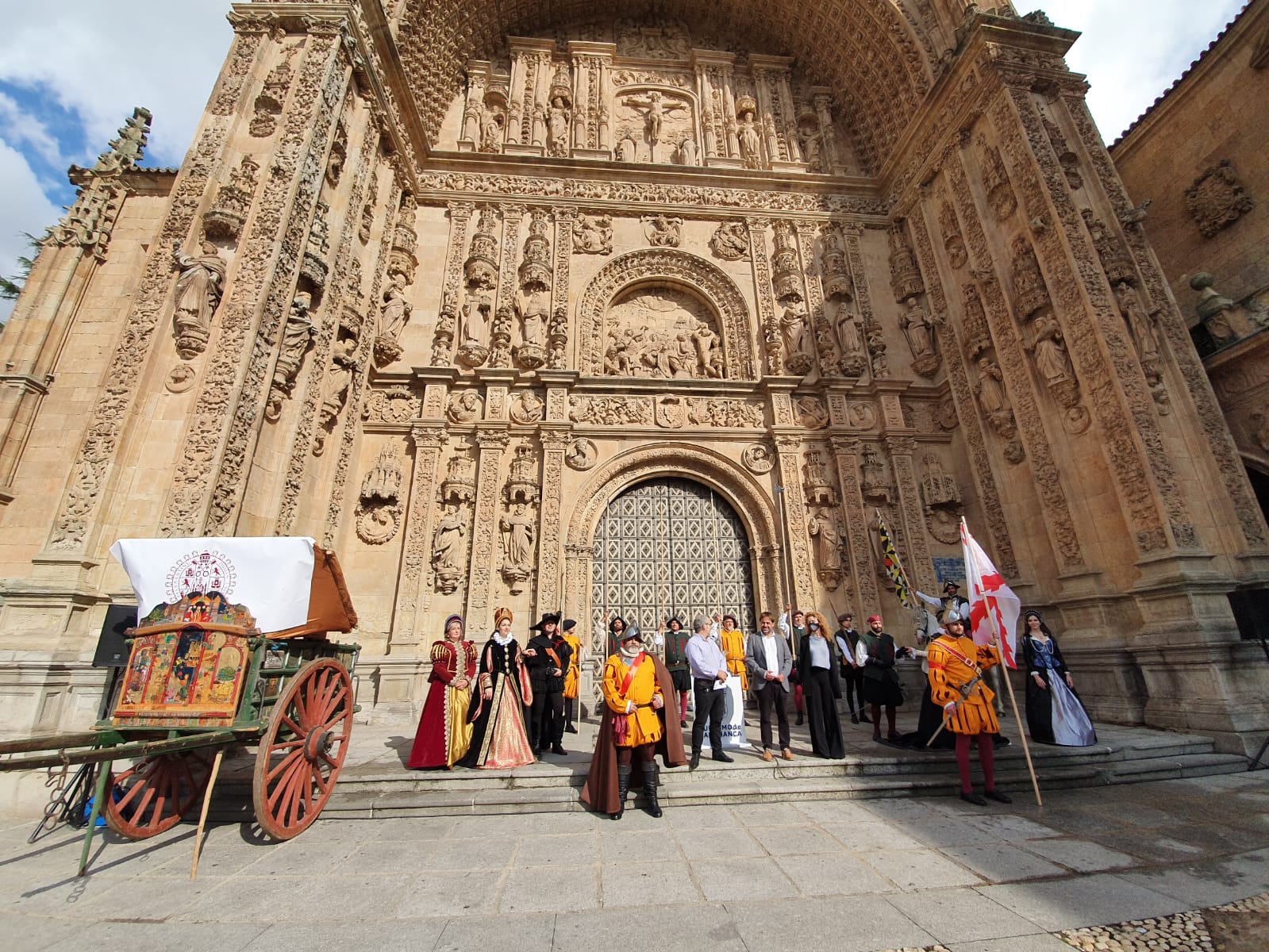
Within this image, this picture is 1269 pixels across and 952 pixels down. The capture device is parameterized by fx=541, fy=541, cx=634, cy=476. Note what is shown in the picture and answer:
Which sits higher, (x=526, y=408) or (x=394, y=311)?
(x=394, y=311)

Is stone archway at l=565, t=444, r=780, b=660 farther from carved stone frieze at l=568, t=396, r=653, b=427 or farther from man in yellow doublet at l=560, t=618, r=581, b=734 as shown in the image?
man in yellow doublet at l=560, t=618, r=581, b=734

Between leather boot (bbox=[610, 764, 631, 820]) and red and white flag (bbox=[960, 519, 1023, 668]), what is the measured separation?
12.7 feet

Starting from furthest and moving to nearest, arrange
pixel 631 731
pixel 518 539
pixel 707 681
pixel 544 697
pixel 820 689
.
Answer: pixel 518 539
pixel 544 697
pixel 820 689
pixel 707 681
pixel 631 731

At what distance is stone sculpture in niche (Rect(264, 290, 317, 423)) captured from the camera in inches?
313

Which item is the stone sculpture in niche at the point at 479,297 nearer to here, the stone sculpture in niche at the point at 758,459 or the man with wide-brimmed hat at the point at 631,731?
the stone sculpture in niche at the point at 758,459

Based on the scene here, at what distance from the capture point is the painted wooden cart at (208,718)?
12.3 ft

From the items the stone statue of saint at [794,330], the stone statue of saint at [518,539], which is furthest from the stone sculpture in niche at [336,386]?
the stone statue of saint at [794,330]

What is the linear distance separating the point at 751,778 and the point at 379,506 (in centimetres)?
825

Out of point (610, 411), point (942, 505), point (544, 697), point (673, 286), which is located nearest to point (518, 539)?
point (610, 411)

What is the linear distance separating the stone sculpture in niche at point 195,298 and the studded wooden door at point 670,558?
7070mm

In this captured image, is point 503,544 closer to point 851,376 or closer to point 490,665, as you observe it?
point 490,665

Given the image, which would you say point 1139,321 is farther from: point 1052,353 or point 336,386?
point 336,386

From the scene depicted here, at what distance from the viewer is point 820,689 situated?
589 centimetres

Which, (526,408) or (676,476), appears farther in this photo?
(676,476)
